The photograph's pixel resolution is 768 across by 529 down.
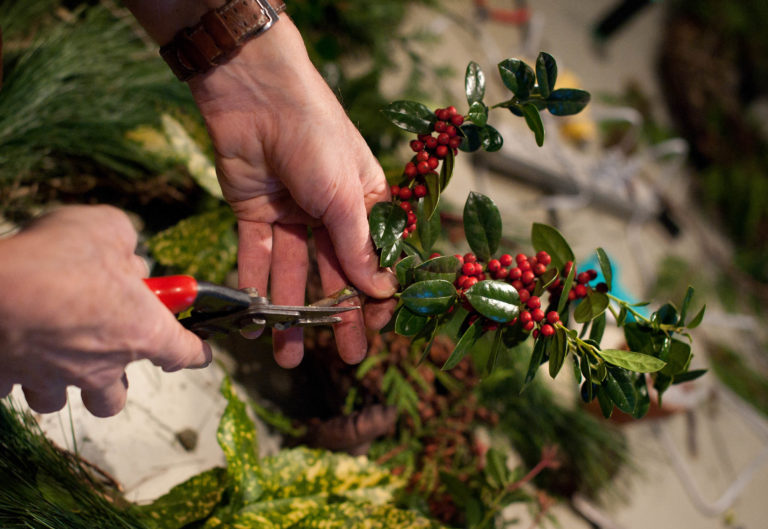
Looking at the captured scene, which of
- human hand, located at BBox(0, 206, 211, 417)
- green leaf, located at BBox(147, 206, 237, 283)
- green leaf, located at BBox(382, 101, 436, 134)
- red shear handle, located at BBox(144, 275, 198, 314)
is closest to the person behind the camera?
human hand, located at BBox(0, 206, 211, 417)

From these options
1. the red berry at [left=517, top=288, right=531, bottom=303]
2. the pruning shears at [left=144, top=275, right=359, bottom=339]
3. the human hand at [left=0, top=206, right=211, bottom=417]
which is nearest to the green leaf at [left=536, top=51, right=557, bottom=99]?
the red berry at [left=517, top=288, right=531, bottom=303]

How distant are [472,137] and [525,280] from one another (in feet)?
0.59

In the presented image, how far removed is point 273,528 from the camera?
66 centimetres

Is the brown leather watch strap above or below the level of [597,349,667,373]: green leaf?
above

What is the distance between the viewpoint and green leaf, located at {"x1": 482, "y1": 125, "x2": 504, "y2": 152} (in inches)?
23.1

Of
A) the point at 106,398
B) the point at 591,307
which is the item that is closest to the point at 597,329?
the point at 591,307

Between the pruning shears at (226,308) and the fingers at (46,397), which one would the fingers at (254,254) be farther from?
the fingers at (46,397)

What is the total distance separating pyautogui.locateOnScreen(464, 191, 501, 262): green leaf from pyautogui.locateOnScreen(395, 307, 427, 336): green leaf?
114mm

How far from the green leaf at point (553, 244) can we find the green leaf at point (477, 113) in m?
0.14

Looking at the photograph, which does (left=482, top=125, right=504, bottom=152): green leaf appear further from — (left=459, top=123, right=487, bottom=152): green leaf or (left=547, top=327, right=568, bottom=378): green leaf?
(left=547, top=327, right=568, bottom=378): green leaf

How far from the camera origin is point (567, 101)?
0.56 metres

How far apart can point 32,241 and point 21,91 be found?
2.07 ft

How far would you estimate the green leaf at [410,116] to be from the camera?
575 millimetres

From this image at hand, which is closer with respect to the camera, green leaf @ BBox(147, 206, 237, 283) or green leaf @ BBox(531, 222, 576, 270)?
green leaf @ BBox(531, 222, 576, 270)
